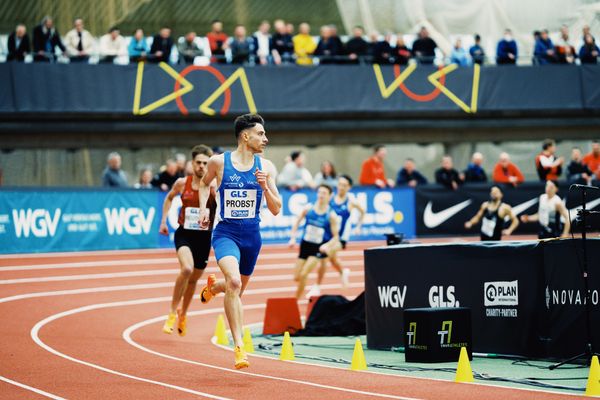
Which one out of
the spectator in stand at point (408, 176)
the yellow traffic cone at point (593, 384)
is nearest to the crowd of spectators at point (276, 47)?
the spectator in stand at point (408, 176)

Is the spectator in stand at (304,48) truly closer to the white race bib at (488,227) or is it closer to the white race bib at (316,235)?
the white race bib at (488,227)

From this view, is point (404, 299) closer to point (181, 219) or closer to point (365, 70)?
point (181, 219)

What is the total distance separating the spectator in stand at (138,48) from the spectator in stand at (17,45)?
2509 mm

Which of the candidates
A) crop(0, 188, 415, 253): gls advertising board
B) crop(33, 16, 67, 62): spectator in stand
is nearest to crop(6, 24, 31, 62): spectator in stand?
crop(33, 16, 67, 62): spectator in stand

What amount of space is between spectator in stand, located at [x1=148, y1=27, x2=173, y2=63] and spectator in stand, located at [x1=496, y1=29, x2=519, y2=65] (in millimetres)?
9317

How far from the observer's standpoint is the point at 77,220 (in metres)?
22.9

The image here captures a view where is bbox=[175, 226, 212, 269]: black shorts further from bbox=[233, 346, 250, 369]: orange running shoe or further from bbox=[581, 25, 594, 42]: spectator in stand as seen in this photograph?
bbox=[581, 25, 594, 42]: spectator in stand

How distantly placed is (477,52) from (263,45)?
6.08 metres

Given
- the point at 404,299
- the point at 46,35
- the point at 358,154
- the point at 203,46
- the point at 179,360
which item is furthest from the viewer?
the point at 358,154

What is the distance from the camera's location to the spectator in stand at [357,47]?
1117 inches

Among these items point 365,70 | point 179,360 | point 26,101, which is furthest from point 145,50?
point 179,360

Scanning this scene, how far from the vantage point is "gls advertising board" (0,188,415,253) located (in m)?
22.0

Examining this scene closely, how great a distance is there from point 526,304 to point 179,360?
159 inches

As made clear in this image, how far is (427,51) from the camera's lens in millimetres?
28938
